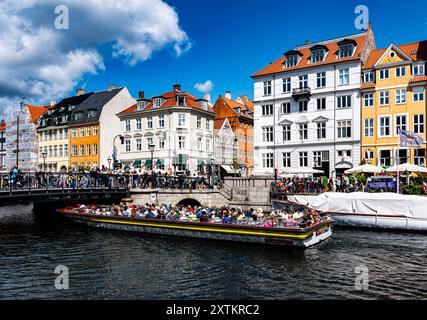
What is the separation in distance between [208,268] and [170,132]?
35.4m

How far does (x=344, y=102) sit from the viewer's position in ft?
138

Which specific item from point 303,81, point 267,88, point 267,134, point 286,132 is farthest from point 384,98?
point 267,134

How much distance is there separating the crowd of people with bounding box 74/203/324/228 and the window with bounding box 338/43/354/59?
21.6 meters

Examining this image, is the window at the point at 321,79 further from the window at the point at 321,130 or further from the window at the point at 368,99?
the window at the point at 368,99

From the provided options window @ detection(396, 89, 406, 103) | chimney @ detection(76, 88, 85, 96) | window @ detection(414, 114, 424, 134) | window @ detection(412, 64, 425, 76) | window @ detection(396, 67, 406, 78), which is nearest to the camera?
window @ detection(414, 114, 424, 134)

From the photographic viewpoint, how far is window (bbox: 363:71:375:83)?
134ft

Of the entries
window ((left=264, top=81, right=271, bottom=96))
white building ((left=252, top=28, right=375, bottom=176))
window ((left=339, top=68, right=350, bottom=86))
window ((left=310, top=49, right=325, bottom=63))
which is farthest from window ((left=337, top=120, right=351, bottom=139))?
window ((left=264, top=81, right=271, bottom=96))

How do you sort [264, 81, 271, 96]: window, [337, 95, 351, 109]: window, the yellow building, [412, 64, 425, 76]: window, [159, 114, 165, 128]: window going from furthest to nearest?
1. [159, 114, 165, 128]: window
2. [264, 81, 271, 96]: window
3. [337, 95, 351, 109]: window
4. [412, 64, 425, 76]: window
5. the yellow building

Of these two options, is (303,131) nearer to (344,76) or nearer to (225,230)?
(344,76)

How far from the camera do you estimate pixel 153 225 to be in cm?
2666

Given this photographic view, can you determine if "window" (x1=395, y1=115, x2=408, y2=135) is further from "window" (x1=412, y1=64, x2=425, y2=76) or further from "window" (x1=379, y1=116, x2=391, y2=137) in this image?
Result: "window" (x1=412, y1=64, x2=425, y2=76)

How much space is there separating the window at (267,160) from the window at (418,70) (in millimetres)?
17310
